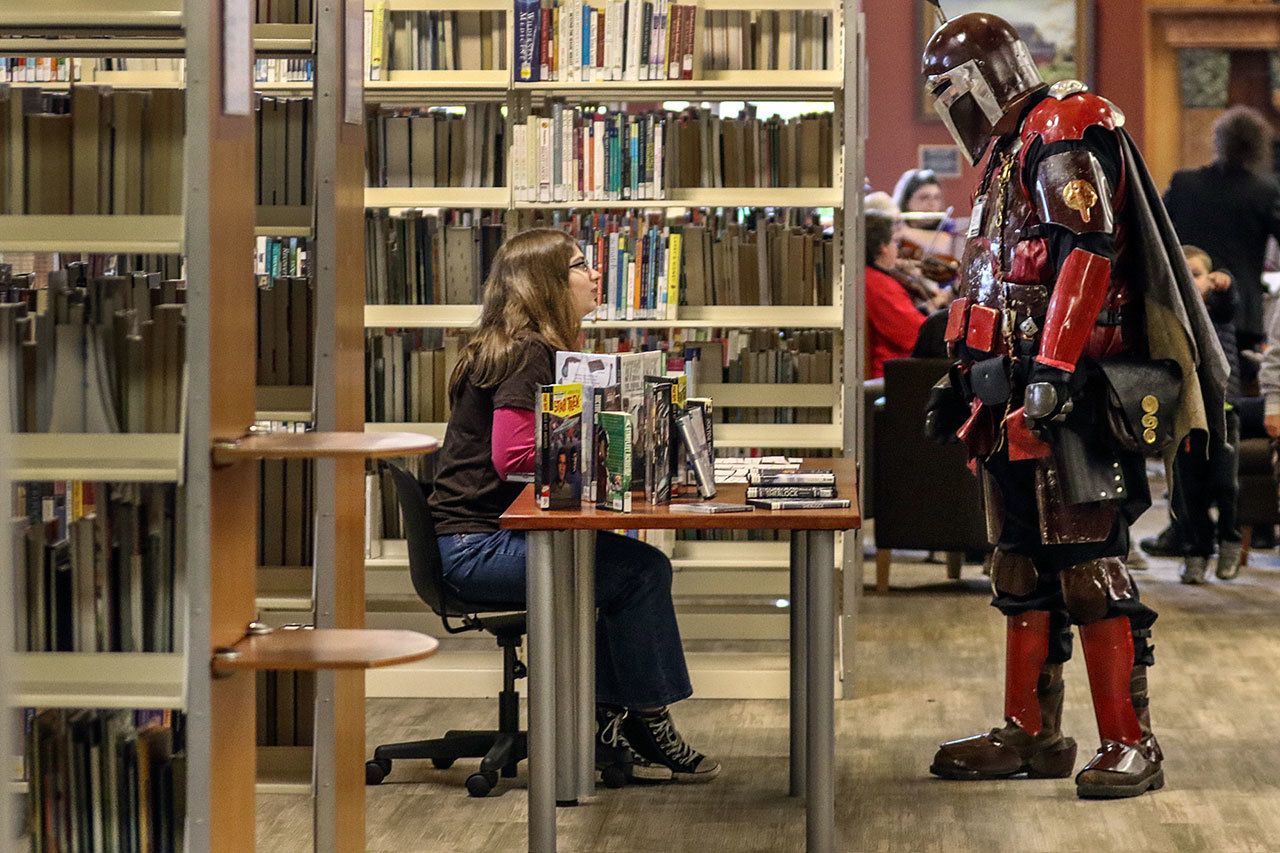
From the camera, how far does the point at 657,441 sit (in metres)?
3.66

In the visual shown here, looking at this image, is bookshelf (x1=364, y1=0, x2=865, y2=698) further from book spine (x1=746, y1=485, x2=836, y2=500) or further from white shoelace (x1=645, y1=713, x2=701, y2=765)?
book spine (x1=746, y1=485, x2=836, y2=500)

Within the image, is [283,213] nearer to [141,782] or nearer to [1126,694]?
[141,782]

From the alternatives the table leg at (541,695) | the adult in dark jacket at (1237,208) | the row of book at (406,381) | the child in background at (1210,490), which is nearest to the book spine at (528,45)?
the row of book at (406,381)

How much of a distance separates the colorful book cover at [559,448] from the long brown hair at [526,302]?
584mm

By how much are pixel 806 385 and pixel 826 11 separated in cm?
111

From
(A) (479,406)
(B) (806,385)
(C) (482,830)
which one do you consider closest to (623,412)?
(A) (479,406)

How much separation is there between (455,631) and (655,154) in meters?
1.62

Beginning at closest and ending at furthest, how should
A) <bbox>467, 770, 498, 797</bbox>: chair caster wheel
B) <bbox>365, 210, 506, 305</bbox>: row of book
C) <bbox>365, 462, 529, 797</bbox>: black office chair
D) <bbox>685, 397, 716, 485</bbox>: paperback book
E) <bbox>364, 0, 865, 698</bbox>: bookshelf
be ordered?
<bbox>685, 397, 716, 485</bbox>: paperback book → <bbox>365, 462, 529, 797</bbox>: black office chair → <bbox>467, 770, 498, 797</bbox>: chair caster wheel → <bbox>364, 0, 865, 698</bbox>: bookshelf → <bbox>365, 210, 506, 305</bbox>: row of book

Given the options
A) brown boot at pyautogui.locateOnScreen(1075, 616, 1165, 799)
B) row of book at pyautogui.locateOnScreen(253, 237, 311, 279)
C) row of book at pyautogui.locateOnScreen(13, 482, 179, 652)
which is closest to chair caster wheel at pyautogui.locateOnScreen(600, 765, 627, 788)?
brown boot at pyautogui.locateOnScreen(1075, 616, 1165, 799)

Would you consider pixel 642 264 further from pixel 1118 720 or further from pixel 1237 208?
pixel 1237 208

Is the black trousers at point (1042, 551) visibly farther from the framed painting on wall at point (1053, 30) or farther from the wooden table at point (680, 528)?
the framed painting on wall at point (1053, 30)

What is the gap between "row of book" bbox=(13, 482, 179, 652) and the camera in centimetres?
265

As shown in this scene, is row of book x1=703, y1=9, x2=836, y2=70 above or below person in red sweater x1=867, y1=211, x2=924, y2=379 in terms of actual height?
above

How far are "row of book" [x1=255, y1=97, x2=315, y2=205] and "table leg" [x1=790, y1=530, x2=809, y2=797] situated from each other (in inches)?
49.4
